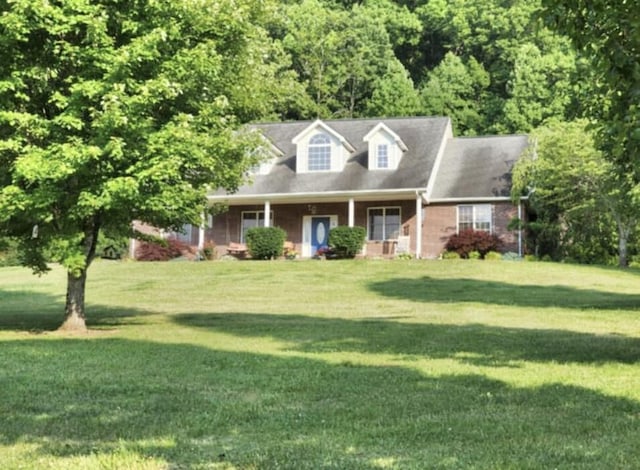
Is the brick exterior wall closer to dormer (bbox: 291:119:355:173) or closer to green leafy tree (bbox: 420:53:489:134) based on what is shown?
dormer (bbox: 291:119:355:173)

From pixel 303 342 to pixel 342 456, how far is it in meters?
6.55

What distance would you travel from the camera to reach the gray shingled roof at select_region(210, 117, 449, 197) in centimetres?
3125

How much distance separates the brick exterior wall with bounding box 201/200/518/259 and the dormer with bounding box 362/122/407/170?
5.53ft

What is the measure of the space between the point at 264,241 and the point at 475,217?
9.15 meters

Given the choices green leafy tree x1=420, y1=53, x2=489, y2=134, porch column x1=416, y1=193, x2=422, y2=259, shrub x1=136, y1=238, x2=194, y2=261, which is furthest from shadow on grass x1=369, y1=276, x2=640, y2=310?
green leafy tree x1=420, y1=53, x2=489, y2=134

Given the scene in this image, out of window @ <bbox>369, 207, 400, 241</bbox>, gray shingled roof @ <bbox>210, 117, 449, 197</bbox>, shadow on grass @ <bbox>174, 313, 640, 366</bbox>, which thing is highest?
gray shingled roof @ <bbox>210, 117, 449, 197</bbox>

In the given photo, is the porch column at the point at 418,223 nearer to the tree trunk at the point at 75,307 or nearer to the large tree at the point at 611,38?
the tree trunk at the point at 75,307

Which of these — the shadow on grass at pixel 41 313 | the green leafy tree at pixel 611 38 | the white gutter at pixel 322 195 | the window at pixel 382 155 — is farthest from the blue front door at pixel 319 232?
the green leafy tree at pixel 611 38

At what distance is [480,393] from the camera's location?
6.98 metres

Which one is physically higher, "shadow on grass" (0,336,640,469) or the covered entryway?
the covered entryway

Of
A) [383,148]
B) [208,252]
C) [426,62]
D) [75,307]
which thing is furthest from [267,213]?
[426,62]

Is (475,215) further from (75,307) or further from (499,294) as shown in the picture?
(75,307)

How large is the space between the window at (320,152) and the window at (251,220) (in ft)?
10.7

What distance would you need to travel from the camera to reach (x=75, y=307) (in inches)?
543
